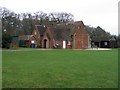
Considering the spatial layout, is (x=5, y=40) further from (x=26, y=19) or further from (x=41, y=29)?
(x=26, y=19)

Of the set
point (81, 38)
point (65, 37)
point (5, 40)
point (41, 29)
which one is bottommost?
point (5, 40)

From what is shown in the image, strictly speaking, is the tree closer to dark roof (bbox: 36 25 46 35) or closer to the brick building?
the brick building

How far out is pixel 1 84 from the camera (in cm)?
1168

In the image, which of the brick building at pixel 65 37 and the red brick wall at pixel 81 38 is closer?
the brick building at pixel 65 37

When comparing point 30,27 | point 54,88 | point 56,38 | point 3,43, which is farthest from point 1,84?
point 30,27

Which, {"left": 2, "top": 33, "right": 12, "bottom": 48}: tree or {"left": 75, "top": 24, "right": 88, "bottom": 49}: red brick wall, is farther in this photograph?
{"left": 75, "top": 24, "right": 88, "bottom": 49}: red brick wall

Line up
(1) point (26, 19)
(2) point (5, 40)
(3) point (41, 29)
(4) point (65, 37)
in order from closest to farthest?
(2) point (5, 40) < (4) point (65, 37) < (3) point (41, 29) < (1) point (26, 19)

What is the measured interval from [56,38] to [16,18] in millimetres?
25450

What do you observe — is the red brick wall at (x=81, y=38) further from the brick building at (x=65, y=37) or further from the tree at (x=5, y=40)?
the tree at (x=5, y=40)

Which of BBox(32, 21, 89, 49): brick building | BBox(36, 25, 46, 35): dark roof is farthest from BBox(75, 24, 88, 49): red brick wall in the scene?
BBox(36, 25, 46, 35): dark roof

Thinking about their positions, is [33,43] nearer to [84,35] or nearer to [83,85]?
[84,35]

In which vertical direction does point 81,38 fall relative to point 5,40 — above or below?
above

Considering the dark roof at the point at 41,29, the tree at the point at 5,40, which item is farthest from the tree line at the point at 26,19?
the tree at the point at 5,40

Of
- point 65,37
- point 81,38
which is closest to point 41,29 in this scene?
point 65,37
